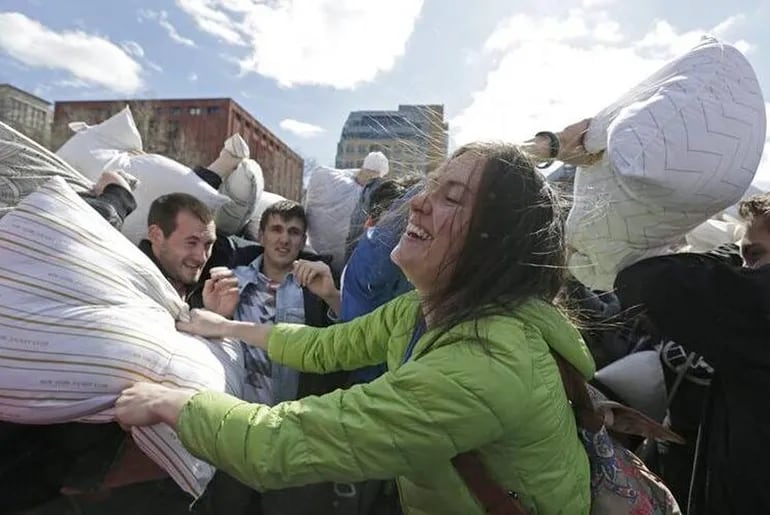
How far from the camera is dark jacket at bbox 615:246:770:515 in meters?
1.34

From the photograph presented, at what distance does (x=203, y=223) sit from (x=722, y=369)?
1.94 m

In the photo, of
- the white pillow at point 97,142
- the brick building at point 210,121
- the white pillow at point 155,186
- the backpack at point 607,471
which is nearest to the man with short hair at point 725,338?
the backpack at point 607,471

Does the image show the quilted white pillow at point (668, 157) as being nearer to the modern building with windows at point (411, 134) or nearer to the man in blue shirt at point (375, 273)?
the modern building with windows at point (411, 134)

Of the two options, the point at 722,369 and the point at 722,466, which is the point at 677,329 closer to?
the point at 722,369

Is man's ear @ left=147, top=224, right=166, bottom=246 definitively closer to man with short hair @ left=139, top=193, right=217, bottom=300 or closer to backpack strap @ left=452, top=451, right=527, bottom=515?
man with short hair @ left=139, top=193, right=217, bottom=300

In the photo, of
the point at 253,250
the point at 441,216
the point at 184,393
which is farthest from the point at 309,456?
the point at 253,250

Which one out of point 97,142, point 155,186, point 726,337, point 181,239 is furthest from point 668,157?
point 97,142

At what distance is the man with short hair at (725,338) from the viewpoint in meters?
1.34

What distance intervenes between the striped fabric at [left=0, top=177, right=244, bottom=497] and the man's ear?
84cm

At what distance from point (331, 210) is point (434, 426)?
209 cm

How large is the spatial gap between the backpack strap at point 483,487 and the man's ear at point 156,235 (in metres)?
1.72

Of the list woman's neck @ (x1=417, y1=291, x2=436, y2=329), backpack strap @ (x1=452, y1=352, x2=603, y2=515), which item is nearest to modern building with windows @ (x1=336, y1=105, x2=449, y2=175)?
woman's neck @ (x1=417, y1=291, x2=436, y2=329)

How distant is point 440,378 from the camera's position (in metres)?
0.92

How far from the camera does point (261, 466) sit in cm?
91
